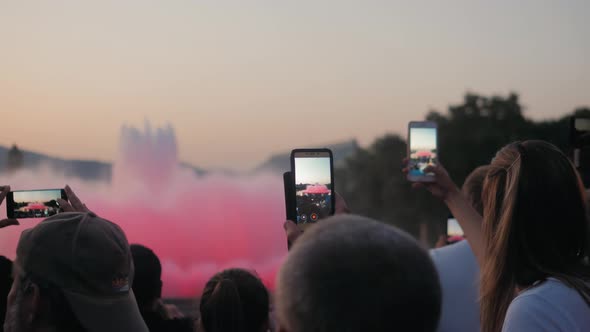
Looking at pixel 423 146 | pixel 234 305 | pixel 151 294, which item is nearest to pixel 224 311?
pixel 234 305

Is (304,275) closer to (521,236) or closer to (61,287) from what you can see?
(61,287)

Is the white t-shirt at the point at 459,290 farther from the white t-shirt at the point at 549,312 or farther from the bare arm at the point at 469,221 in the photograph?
the white t-shirt at the point at 549,312

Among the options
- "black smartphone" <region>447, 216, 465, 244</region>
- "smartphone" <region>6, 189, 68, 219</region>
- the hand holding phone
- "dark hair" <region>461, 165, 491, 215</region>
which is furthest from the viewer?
"black smartphone" <region>447, 216, 465, 244</region>

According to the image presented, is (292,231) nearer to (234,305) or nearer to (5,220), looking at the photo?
(234,305)

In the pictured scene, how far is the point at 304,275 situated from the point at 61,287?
0.92m

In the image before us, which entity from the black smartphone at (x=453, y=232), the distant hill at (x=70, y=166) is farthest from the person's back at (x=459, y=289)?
the distant hill at (x=70, y=166)

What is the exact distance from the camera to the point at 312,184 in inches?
106

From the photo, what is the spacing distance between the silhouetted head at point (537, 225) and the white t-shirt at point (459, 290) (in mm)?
1121

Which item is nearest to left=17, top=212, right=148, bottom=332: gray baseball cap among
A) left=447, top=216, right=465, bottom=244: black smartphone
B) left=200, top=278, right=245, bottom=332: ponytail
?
left=200, top=278, right=245, bottom=332: ponytail

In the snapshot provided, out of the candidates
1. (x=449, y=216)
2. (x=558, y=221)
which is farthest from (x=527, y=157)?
(x=449, y=216)

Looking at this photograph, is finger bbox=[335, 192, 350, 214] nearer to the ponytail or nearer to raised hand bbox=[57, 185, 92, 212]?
the ponytail

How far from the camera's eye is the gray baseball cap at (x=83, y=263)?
197 centimetres

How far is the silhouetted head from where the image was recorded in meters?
2.43

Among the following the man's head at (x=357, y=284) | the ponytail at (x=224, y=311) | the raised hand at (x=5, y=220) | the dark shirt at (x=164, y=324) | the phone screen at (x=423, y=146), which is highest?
the man's head at (x=357, y=284)
